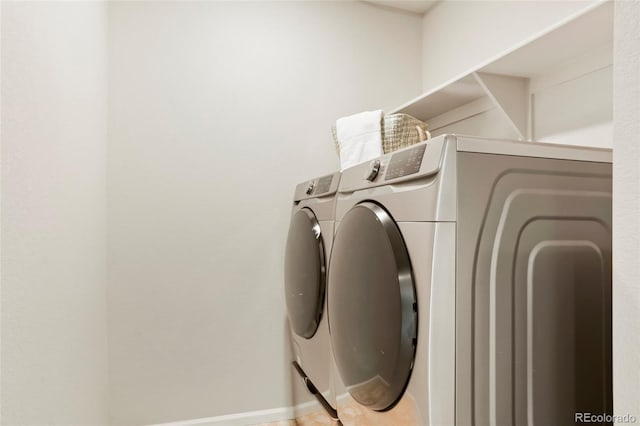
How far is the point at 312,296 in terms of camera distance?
5.36ft

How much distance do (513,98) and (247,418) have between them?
6.86 ft

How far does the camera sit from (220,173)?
2234 mm

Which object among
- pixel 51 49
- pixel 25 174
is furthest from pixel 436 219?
pixel 51 49

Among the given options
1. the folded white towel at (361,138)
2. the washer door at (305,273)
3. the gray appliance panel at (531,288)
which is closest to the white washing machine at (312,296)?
the washer door at (305,273)

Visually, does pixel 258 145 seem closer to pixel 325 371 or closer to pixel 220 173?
pixel 220 173

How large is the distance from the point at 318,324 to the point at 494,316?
803 mm

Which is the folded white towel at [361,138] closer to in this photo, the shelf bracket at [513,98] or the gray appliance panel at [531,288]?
the shelf bracket at [513,98]

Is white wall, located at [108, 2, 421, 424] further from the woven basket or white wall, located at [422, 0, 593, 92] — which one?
the woven basket

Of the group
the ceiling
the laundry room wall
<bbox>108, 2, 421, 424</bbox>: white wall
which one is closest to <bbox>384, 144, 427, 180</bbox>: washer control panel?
the laundry room wall

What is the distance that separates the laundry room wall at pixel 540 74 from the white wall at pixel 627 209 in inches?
32.7

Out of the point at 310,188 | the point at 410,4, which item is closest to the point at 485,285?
the point at 310,188

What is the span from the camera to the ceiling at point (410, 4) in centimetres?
247

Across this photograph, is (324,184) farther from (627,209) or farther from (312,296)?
(627,209)

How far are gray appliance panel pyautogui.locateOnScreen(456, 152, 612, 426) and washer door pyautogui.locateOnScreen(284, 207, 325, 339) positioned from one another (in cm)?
74
